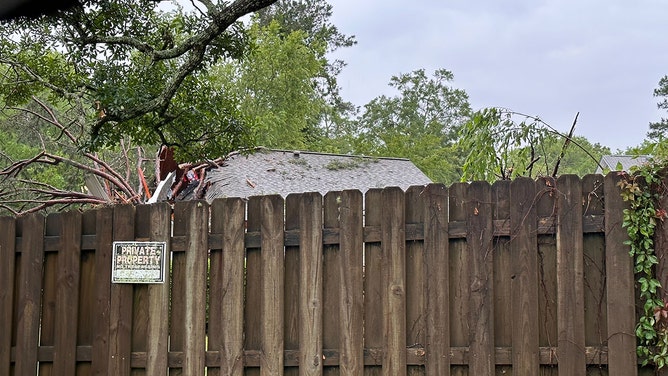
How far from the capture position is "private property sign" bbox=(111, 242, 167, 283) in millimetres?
3930

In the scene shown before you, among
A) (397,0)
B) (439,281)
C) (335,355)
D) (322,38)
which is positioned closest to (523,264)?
(439,281)

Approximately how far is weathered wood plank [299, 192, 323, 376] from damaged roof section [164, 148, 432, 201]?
27.6 feet

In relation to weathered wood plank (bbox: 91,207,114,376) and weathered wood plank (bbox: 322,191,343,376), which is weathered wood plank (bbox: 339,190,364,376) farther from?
weathered wood plank (bbox: 91,207,114,376)

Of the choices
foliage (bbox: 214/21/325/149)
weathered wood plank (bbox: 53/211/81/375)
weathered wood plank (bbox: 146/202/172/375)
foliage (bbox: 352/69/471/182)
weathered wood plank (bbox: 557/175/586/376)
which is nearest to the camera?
weathered wood plank (bbox: 557/175/586/376)

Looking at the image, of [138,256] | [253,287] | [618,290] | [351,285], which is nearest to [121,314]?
[138,256]

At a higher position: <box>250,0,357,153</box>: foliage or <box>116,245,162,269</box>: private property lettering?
<box>250,0,357,153</box>: foliage

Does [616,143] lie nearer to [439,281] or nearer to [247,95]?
[247,95]

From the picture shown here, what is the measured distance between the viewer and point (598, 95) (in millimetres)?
30047

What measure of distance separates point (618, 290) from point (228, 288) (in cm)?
219

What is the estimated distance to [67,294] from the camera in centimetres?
407

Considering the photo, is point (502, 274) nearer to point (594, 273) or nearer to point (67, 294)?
point (594, 273)

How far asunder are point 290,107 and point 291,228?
22.0 meters

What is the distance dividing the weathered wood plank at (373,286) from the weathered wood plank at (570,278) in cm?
96

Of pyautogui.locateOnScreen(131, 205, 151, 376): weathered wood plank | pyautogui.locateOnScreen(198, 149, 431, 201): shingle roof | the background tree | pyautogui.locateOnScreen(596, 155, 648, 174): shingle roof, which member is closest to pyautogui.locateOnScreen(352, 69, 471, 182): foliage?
pyautogui.locateOnScreen(596, 155, 648, 174): shingle roof
